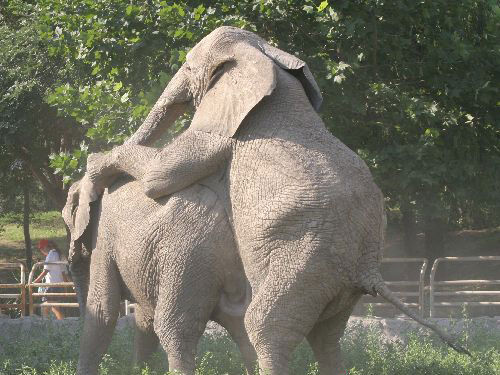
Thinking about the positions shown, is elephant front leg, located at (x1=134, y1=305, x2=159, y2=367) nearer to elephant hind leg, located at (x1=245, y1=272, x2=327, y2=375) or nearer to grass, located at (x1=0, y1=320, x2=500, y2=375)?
grass, located at (x1=0, y1=320, x2=500, y2=375)

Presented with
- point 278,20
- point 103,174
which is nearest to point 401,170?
point 278,20

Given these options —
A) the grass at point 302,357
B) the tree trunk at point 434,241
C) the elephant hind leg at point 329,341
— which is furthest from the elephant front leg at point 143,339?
the tree trunk at point 434,241

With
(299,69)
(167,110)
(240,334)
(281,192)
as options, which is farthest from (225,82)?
(240,334)

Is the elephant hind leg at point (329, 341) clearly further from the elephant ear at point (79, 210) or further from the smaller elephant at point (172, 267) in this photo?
the elephant ear at point (79, 210)

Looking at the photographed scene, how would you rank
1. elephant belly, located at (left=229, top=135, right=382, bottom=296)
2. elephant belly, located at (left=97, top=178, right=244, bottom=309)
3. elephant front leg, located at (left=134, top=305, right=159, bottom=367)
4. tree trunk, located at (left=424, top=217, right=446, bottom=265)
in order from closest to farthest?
1. elephant belly, located at (left=229, top=135, right=382, bottom=296)
2. elephant belly, located at (left=97, top=178, right=244, bottom=309)
3. elephant front leg, located at (left=134, top=305, right=159, bottom=367)
4. tree trunk, located at (left=424, top=217, right=446, bottom=265)

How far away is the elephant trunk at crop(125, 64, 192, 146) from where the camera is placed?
692 cm

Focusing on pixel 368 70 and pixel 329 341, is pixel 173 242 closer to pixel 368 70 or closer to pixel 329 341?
pixel 329 341

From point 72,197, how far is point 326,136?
7.53 ft

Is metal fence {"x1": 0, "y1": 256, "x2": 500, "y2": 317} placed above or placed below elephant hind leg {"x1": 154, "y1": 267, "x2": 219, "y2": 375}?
below

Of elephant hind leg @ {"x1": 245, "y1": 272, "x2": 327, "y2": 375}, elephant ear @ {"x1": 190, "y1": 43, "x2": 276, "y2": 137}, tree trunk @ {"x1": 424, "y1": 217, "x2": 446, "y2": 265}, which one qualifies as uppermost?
elephant ear @ {"x1": 190, "y1": 43, "x2": 276, "y2": 137}

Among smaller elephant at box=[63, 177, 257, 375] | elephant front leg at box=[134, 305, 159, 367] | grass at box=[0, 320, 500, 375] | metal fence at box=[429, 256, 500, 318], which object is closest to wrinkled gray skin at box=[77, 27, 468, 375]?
smaller elephant at box=[63, 177, 257, 375]

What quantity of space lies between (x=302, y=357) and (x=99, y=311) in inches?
79.6

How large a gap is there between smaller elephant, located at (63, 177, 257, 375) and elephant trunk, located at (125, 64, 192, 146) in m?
0.33

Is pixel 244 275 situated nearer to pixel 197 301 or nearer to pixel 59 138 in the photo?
pixel 197 301
